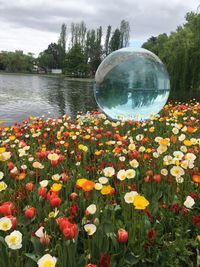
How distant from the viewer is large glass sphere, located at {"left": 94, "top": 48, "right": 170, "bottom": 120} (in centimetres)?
957

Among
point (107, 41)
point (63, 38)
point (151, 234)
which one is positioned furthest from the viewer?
point (63, 38)

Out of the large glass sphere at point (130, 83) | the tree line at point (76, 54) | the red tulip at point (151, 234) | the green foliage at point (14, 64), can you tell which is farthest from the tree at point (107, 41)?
the red tulip at point (151, 234)

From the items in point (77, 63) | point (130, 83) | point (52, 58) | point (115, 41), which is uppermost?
point (115, 41)

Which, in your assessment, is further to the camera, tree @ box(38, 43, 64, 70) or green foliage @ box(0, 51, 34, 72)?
green foliage @ box(0, 51, 34, 72)

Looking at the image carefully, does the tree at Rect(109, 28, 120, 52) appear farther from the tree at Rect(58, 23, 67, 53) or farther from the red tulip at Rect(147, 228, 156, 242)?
the red tulip at Rect(147, 228, 156, 242)

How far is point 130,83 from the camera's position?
9.70m

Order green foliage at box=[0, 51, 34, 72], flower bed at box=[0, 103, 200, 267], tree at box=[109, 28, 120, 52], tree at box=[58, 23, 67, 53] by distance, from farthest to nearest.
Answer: green foliage at box=[0, 51, 34, 72] → tree at box=[58, 23, 67, 53] → tree at box=[109, 28, 120, 52] → flower bed at box=[0, 103, 200, 267]

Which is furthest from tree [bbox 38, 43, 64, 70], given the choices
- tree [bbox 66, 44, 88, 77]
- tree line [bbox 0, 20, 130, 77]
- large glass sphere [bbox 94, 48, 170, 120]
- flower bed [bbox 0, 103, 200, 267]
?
flower bed [bbox 0, 103, 200, 267]

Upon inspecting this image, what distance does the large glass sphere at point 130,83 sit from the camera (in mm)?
9570

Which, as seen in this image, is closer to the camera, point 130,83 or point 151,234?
point 151,234

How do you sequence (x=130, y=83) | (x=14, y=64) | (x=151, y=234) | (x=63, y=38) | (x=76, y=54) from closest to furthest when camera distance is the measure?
1. (x=151, y=234)
2. (x=130, y=83)
3. (x=76, y=54)
4. (x=63, y=38)
5. (x=14, y=64)

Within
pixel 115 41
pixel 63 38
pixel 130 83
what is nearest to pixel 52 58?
pixel 63 38

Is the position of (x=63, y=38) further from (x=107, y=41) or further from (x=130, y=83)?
(x=130, y=83)

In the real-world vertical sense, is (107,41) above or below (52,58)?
above
